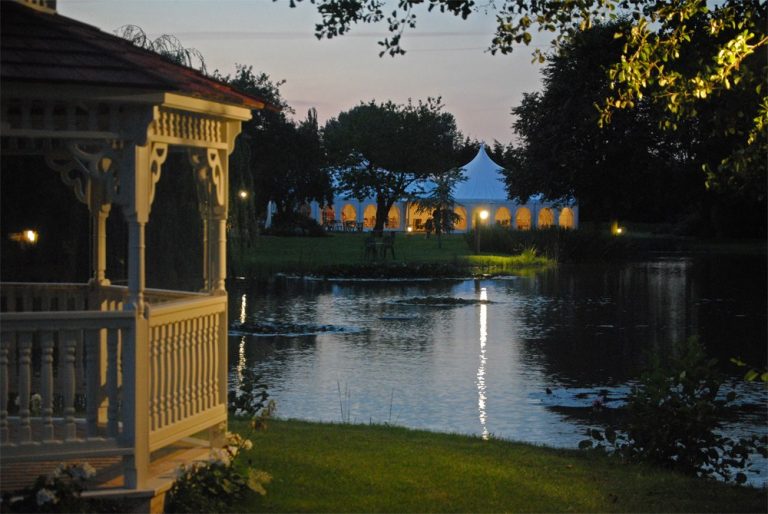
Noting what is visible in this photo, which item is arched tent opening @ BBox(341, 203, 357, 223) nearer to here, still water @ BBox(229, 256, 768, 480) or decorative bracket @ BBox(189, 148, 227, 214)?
still water @ BBox(229, 256, 768, 480)

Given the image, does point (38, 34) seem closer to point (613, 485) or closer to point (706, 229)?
point (613, 485)

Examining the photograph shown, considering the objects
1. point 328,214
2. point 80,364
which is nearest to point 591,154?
point 328,214

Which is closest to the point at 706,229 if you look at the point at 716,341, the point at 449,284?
the point at 449,284

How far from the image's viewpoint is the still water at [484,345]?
15016 millimetres

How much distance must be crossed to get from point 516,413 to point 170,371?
7141mm

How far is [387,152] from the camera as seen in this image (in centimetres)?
8256

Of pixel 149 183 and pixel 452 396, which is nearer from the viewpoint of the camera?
pixel 149 183

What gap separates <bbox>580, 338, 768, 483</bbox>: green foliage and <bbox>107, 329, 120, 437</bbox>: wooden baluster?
484 cm

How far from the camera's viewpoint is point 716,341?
74.7 ft

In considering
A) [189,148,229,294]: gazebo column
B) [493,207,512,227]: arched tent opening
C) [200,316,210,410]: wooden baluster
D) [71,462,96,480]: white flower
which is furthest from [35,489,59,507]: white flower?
[493,207,512,227]: arched tent opening

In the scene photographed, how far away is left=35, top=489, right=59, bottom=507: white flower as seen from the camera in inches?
295

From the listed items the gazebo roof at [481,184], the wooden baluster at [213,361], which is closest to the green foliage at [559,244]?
the gazebo roof at [481,184]

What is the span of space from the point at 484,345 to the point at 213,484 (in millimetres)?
14092

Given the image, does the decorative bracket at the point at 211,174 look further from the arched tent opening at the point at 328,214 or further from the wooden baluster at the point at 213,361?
the arched tent opening at the point at 328,214
